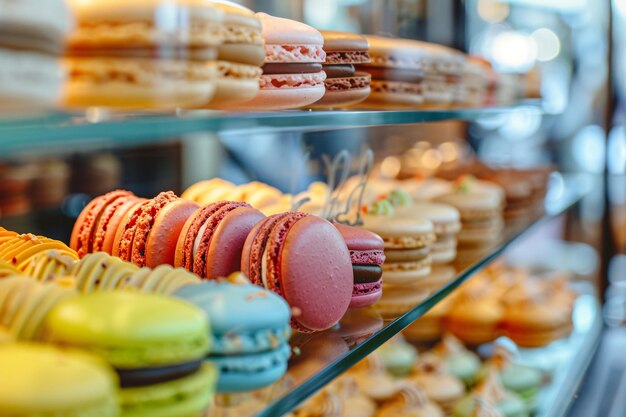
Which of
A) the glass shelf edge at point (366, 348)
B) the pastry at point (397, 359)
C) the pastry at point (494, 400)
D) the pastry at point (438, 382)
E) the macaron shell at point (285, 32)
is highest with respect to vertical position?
the macaron shell at point (285, 32)

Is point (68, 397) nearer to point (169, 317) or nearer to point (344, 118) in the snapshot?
point (169, 317)

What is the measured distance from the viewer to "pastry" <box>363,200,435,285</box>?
61.0 inches

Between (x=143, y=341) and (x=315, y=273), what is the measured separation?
375mm

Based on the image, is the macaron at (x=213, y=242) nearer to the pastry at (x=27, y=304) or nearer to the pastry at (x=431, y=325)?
the pastry at (x=27, y=304)

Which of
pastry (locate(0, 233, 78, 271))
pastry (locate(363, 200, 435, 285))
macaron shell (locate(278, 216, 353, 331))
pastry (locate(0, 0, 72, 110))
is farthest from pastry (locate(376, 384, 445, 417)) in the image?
pastry (locate(0, 0, 72, 110))

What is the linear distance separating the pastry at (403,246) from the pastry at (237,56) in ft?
2.08

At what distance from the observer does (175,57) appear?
0.79 metres

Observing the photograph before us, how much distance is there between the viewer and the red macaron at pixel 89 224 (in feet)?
3.85

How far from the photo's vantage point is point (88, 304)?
0.74 meters

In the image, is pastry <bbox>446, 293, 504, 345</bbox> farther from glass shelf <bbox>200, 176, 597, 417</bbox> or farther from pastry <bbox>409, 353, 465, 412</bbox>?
glass shelf <bbox>200, 176, 597, 417</bbox>

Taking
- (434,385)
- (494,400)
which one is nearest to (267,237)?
(434,385)

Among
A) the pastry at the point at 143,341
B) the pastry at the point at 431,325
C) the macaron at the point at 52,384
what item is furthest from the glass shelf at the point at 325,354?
the pastry at the point at 431,325

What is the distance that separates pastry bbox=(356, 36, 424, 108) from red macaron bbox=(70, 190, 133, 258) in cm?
51

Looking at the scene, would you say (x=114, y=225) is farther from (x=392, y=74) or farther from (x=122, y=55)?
(x=392, y=74)
